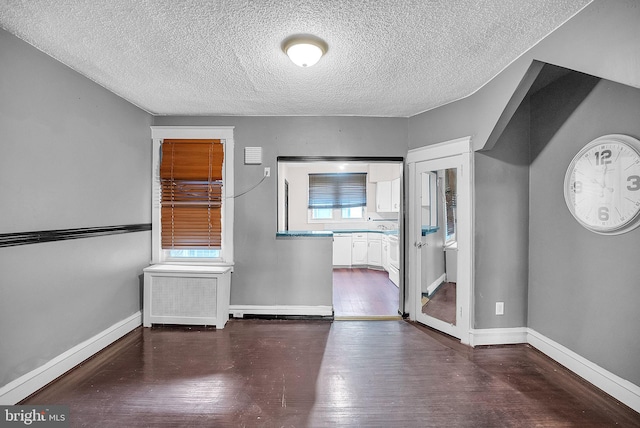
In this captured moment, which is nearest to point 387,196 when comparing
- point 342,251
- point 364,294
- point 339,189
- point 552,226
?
point 339,189

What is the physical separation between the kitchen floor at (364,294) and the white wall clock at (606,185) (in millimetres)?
2202

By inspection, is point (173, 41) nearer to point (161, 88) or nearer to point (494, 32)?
point (161, 88)

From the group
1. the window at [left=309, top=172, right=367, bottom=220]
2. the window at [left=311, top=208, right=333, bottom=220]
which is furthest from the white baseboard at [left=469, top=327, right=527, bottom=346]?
the window at [left=311, top=208, right=333, bottom=220]

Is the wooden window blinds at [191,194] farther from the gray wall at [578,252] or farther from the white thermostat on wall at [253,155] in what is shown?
the gray wall at [578,252]

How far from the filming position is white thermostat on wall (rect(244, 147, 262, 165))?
138 inches

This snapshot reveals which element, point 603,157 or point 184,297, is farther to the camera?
point 184,297

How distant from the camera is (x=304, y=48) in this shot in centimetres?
191

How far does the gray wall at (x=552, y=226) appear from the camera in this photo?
155 cm

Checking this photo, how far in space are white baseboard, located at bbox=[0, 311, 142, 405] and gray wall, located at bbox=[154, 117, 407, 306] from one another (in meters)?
1.33

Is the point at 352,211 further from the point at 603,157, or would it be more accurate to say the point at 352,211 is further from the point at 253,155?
the point at 603,157

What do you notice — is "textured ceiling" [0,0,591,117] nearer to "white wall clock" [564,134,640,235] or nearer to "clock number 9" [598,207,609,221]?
"white wall clock" [564,134,640,235]

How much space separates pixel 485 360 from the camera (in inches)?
99.2

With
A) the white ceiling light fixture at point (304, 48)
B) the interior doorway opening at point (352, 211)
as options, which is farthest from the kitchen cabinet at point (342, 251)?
the white ceiling light fixture at point (304, 48)

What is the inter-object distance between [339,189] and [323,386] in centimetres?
517
